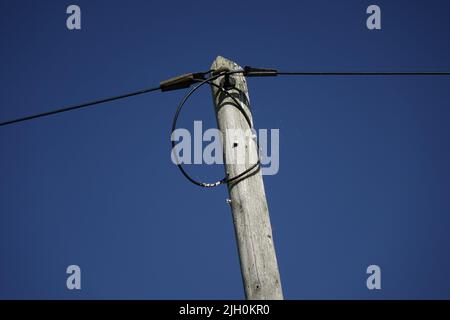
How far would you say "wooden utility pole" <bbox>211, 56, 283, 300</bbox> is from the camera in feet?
10.8

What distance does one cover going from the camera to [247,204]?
3.47 m

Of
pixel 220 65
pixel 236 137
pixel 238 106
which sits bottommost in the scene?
pixel 236 137

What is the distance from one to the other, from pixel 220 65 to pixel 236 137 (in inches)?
25.2

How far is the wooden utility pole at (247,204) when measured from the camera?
3.29m
